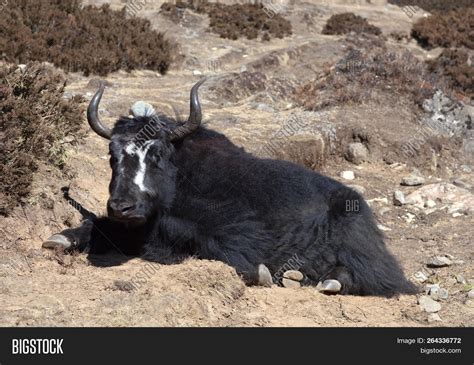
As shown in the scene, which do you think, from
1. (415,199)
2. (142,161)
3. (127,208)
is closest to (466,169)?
(415,199)

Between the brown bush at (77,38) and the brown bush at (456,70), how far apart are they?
7505 millimetres

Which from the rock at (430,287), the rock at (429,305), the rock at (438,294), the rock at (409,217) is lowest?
the rock at (409,217)

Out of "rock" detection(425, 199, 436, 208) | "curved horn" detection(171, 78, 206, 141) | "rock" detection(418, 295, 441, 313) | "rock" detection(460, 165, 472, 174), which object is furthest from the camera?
"rock" detection(460, 165, 472, 174)

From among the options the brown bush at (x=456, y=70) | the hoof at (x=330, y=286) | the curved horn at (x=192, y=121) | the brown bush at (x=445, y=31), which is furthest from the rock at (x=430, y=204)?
the brown bush at (x=445, y=31)

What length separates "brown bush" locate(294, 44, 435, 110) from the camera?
44.9ft

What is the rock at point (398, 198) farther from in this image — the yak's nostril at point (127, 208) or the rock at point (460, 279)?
the yak's nostril at point (127, 208)

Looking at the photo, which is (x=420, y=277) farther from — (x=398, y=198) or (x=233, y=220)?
(x=398, y=198)

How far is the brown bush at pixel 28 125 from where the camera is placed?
7.59 metres

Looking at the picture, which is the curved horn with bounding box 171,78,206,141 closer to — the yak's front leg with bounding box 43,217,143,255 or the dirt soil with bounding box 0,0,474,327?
the yak's front leg with bounding box 43,217,143,255

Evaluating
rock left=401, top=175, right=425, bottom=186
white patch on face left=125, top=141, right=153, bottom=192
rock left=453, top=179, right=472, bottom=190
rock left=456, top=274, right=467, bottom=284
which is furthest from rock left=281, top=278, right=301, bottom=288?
rock left=453, top=179, right=472, bottom=190

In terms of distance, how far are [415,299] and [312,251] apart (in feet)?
3.87

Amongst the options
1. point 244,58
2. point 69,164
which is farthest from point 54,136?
point 244,58

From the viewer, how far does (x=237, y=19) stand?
2250cm

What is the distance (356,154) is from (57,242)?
6.44 meters
